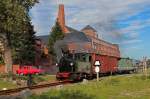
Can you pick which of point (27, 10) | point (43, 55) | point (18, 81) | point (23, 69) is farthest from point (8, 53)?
point (43, 55)

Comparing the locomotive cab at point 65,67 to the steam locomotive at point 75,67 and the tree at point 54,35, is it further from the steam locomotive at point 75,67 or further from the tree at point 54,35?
the tree at point 54,35

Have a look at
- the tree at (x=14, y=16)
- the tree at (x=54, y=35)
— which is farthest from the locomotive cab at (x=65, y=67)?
the tree at (x=54, y=35)

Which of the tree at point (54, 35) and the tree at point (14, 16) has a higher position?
the tree at point (54, 35)

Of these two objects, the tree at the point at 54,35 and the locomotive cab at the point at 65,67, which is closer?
the locomotive cab at the point at 65,67

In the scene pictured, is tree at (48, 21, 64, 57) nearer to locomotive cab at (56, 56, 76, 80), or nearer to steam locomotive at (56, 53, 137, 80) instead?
steam locomotive at (56, 53, 137, 80)

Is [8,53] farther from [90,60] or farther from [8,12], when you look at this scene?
[90,60]

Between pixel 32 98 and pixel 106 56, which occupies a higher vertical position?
pixel 106 56

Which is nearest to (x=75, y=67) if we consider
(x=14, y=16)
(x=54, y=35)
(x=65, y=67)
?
(x=65, y=67)

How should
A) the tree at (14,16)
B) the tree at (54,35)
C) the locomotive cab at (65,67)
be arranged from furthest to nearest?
the tree at (54,35) < the tree at (14,16) < the locomotive cab at (65,67)

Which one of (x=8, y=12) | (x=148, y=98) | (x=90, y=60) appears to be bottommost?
(x=148, y=98)

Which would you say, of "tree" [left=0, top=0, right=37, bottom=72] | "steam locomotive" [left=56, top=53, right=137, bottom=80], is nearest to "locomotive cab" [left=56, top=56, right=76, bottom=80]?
"steam locomotive" [left=56, top=53, right=137, bottom=80]

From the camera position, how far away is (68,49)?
39.6 meters

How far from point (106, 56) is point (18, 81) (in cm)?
1550

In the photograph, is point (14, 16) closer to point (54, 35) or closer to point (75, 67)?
point (75, 67)
